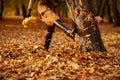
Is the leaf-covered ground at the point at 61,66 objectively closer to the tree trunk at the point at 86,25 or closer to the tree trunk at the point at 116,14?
the tree trunk at the point at 86,25

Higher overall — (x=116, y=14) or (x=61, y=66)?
(x=61, y=66)

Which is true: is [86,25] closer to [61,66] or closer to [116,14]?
[61,66]

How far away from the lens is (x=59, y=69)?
17.8ft

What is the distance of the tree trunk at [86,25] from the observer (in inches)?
282

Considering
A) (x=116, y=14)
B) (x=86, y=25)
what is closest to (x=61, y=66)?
(x=86, y=25)

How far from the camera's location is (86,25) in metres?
7.18

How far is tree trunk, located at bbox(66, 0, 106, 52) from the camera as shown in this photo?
7.15m

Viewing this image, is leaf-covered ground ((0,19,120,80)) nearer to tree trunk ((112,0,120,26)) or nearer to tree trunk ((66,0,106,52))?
tree trunk ((66,0,106,52))

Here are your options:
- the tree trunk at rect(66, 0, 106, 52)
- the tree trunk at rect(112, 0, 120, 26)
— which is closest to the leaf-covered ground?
the tree trunk at rect(66, 0, 106, 52)

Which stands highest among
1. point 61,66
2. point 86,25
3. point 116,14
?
point 86,25

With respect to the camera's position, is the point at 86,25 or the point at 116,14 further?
the point at 116,14

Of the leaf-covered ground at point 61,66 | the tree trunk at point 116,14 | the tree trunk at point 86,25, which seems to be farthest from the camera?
the tree trunk at point 116,14

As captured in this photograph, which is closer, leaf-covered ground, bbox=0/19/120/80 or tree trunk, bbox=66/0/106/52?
leaf-covered ground, bbox=0/19/120/80

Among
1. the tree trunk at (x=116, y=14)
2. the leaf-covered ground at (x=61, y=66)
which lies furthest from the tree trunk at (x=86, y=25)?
the tree trunk at (x=116, y=14)
